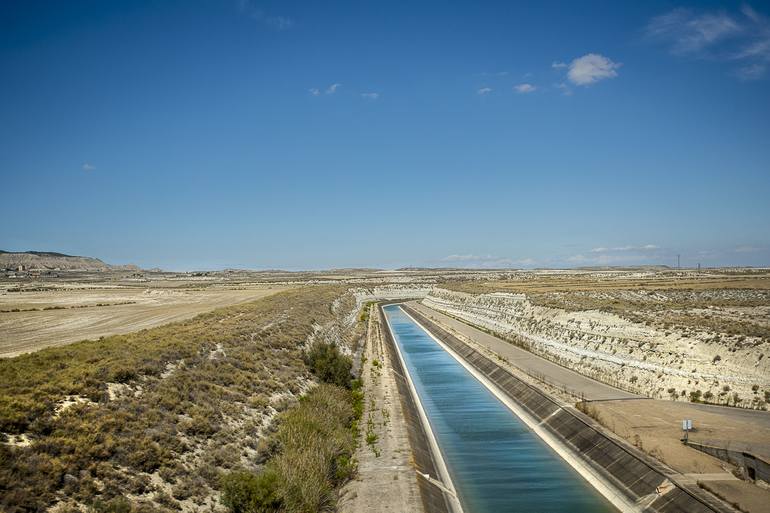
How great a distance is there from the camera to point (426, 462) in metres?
21.7

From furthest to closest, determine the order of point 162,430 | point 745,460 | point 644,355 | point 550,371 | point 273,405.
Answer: point 550,371 → point 644,355 → point 273,405 → point 745,460 → point 162,430

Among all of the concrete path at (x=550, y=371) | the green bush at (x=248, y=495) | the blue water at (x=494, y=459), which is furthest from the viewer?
the concrete path at (x=550, y=371)

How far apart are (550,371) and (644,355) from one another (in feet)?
20.7

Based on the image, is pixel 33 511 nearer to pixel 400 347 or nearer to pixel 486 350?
pixel 486 350

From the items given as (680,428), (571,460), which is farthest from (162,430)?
(680,428)

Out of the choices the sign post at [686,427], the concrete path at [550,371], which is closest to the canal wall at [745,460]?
the sign post at [686,427]

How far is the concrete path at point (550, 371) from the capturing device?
28.7 metres

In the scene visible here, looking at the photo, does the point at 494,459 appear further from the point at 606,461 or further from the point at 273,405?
the point at 273,405

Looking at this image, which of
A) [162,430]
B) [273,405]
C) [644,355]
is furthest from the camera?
[644,355]

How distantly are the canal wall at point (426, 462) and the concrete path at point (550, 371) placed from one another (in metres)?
8.25

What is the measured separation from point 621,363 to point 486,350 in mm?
15551

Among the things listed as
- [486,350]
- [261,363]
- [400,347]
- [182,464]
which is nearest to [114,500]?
[182,464]

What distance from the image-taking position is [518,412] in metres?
30.6

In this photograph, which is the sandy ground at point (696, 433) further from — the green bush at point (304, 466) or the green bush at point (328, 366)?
the green bush at point (328, 366)
